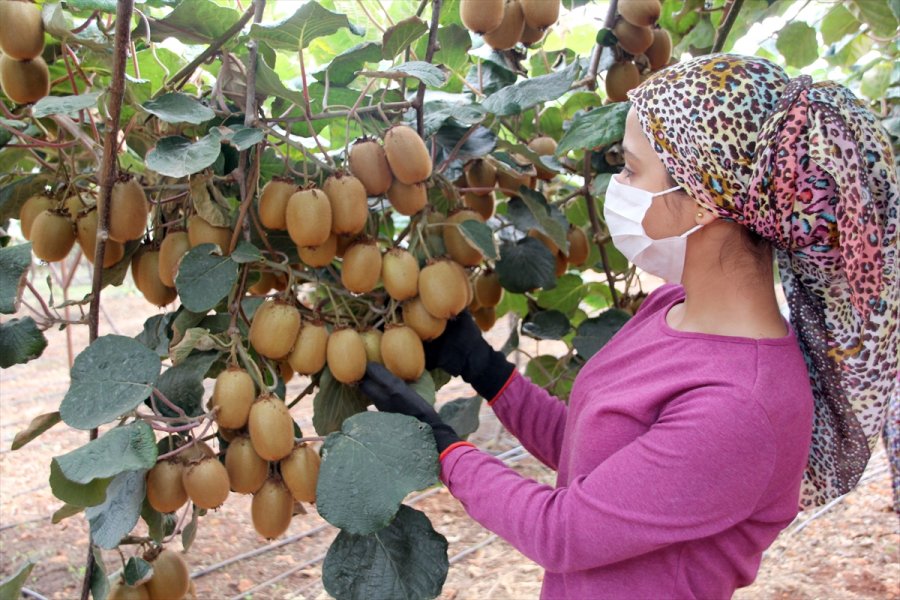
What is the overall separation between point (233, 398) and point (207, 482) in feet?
0.36

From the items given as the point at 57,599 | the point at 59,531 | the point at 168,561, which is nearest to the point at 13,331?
the point at 168,561

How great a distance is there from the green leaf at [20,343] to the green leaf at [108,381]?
149 mm

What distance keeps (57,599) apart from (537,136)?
6.84 feet

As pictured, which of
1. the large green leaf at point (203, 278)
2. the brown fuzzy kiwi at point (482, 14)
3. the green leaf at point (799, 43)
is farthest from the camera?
the green leaf at point (799, 43)

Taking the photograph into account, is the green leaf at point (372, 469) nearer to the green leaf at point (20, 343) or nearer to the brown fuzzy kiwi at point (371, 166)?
the brown fuzzy kiwi at point (371, 166)

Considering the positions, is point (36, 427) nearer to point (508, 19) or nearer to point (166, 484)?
point (166, 484)

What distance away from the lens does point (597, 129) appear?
4.57ft

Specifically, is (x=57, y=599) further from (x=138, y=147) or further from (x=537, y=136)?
(x=537, y=136)

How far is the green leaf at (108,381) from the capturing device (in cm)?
103

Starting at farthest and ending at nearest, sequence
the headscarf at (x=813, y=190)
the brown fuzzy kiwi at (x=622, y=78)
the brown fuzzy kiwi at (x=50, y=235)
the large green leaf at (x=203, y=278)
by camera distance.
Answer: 1. the brown fuzzy kiwi at (x=622, y=78)
2. the brown fuzzy kiwi at (x=50, y=235)
3. the large green leaf at (x=203, y=278)
4. the headscarf at (x=813, y=190)

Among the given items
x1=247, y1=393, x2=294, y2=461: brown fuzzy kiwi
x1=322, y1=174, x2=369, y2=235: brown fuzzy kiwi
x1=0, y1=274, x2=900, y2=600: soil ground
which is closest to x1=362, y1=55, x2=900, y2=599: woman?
x1=247, y1=393, x2=294, y2=461: brown fuzzy kiwi

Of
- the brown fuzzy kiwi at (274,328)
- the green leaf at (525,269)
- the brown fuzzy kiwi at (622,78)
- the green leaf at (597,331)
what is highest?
the brown fuzzy kiwi at (622,78)

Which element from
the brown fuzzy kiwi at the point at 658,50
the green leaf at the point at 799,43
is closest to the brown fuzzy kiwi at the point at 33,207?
the brown fuzzy kiwi at the point at 658,50

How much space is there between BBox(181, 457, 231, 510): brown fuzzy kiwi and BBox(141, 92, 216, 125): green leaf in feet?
1.42
